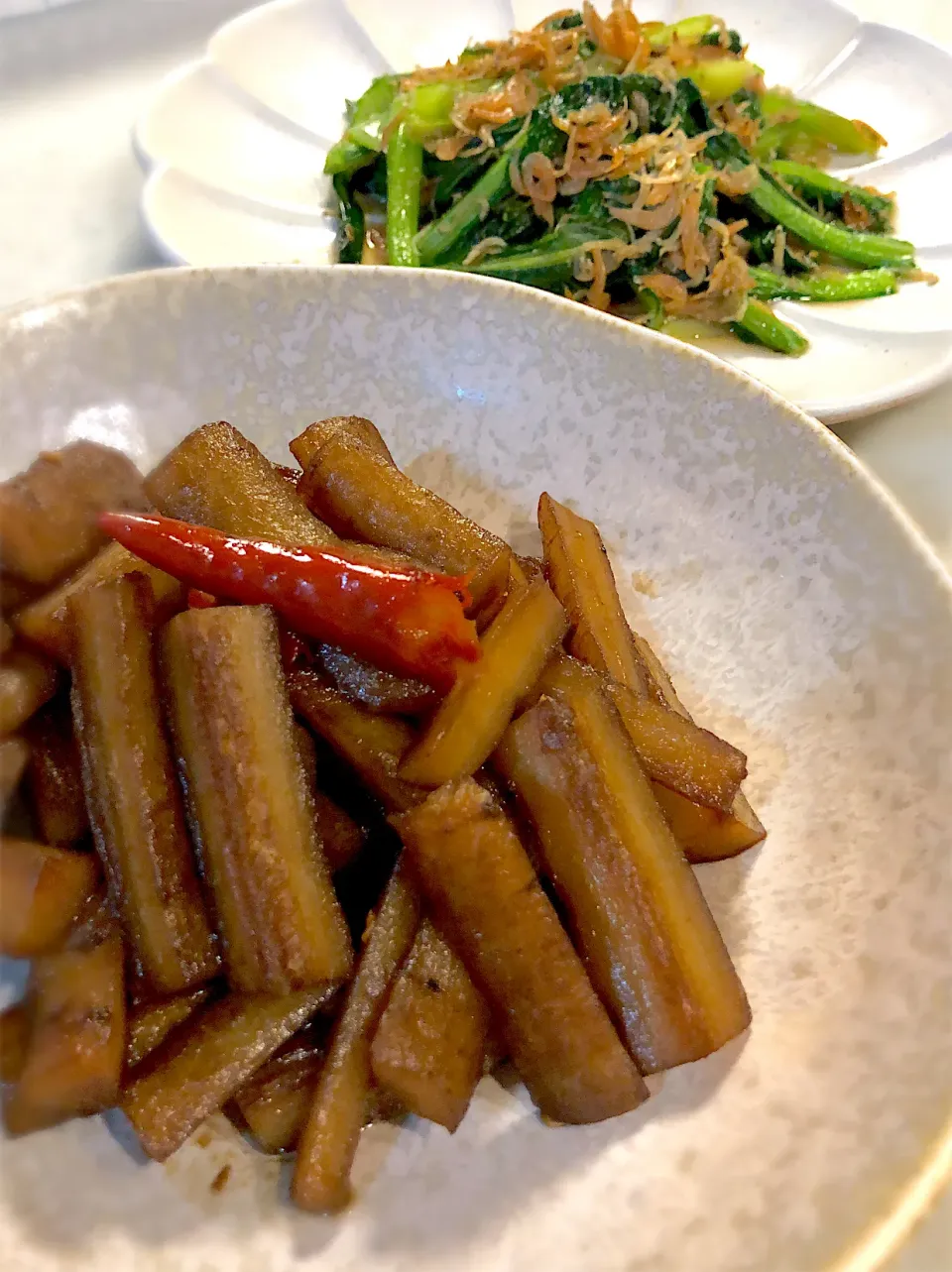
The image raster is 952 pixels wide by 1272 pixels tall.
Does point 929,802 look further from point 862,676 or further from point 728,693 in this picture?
point 728,693

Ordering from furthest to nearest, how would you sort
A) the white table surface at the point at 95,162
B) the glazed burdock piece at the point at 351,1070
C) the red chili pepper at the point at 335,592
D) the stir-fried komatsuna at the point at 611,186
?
the stir-fried komatsuna at the point at 611,186, the white table surface at the point at 95,162, the red chili pepper at the point at 335,592, the glazed burdock piece at the point at 351,1070

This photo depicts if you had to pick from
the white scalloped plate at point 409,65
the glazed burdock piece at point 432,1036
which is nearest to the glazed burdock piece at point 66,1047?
the glazed burdock piece at point 432,1036

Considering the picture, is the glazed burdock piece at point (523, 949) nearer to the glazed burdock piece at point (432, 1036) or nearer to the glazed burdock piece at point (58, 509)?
the glazed burdock piece at point (432, 1036)

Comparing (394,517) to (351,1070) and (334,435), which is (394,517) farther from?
(351,1070)

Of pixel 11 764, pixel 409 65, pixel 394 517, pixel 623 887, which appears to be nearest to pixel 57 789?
pixel 11 764

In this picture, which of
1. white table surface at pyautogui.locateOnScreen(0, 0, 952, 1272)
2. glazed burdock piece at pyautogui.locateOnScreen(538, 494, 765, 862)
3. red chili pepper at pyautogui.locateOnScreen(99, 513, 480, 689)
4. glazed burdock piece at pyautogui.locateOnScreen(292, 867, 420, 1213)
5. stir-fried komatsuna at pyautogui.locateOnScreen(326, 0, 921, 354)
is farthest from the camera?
stir-fried komatsuna at pyautogui.locateOnScreen(326, 0, 921, 354)

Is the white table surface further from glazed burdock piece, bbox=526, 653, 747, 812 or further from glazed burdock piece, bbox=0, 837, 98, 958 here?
glazed burdock piece, bbox=0, 837, 98, 958

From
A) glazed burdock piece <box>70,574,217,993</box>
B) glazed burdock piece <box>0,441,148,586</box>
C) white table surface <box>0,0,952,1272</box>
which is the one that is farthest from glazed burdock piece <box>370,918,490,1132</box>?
white table surface <box>0,0,952,1272</box>

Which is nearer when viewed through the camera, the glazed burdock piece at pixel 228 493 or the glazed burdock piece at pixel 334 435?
the glazed burdock piece at pixel 228 493
